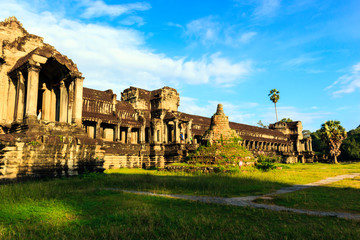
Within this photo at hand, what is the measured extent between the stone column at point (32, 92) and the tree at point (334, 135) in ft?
178

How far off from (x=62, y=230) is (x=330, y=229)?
5380 mm

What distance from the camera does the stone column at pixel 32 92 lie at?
50.9 feet

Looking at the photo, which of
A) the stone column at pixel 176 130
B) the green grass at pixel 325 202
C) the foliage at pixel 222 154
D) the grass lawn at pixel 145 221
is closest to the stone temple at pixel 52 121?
the foliage at pixel 222 154

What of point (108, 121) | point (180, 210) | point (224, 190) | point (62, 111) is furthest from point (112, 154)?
point (180, 210)

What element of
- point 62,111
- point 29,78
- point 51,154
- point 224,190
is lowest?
point 224,190

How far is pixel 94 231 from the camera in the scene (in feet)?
17.6

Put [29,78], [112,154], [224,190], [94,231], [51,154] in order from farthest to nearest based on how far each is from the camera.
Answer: [112,154]
[29,78]
[51,154]
[224,190]
[94,231]

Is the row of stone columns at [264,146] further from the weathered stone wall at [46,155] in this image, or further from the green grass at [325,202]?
the green grass at [325,202]

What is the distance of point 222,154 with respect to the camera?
21500 mm

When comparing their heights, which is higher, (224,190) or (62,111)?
(62,111)

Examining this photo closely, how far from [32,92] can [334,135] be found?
55263 mm

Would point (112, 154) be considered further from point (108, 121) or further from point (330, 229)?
point (330, 229)

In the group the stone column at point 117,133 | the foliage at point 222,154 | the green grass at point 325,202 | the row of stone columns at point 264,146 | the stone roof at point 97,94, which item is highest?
the stone roof at point 97,94

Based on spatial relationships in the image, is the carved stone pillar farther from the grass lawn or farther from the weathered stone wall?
the grass lawn
